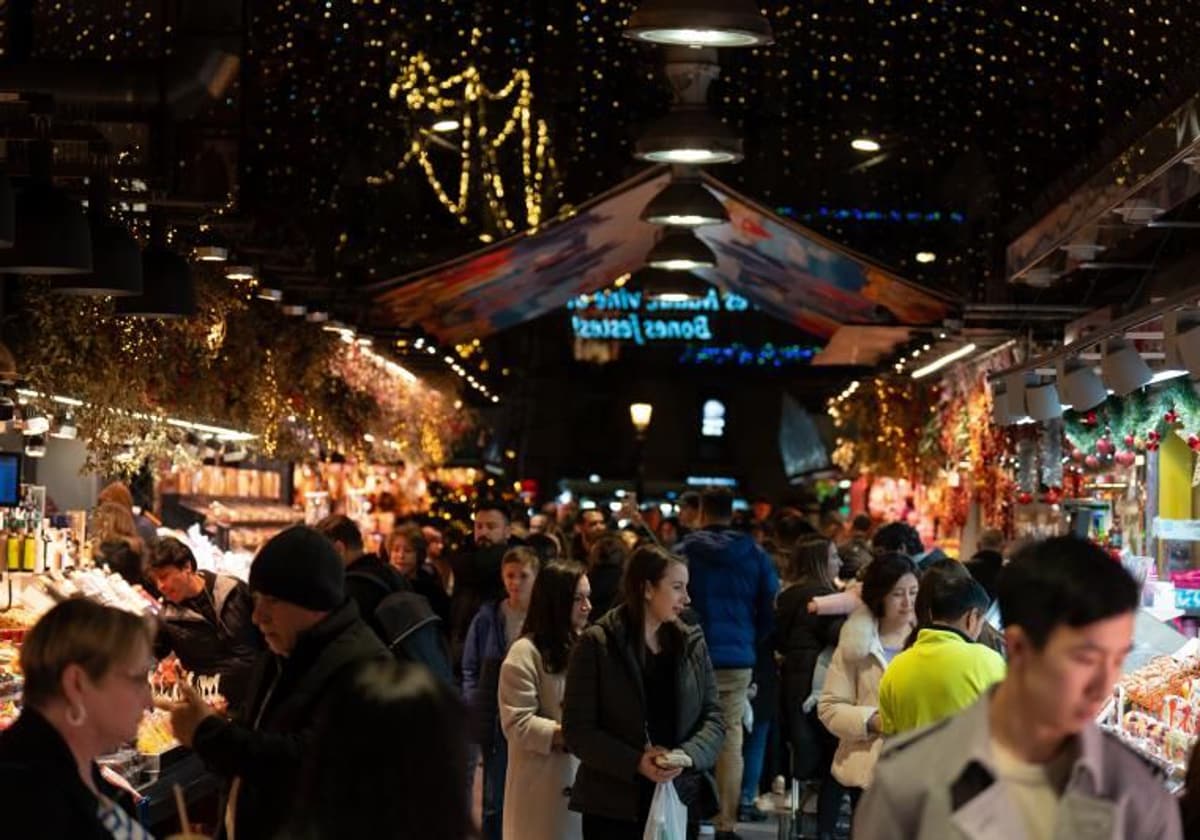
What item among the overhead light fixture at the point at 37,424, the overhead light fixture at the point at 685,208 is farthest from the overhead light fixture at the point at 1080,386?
the overhead light fixture at the point at 37,424

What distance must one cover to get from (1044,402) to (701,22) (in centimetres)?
549

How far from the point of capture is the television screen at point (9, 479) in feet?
37.0

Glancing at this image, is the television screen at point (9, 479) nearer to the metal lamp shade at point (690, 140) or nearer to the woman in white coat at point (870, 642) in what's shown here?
the metal lamp shade at point (690, 140)

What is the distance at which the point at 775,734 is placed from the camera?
1479 centimetres

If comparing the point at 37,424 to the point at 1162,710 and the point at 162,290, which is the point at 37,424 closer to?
the point at 162,290

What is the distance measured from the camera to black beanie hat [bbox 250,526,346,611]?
5137 mm

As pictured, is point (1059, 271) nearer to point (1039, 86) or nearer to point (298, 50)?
point (1039, 86)

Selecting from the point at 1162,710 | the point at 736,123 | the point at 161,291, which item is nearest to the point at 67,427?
the point at 161,291

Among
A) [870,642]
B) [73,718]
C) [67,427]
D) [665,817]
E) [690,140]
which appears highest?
[690,140]

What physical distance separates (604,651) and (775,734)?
7.28 metres

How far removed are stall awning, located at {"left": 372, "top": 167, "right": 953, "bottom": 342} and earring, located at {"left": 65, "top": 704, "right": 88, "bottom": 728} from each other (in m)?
12.0

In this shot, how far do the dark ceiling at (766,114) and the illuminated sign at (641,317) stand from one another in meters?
23.7

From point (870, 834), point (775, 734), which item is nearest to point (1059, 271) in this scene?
point (775, 734)

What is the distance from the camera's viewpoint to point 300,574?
202 inches
